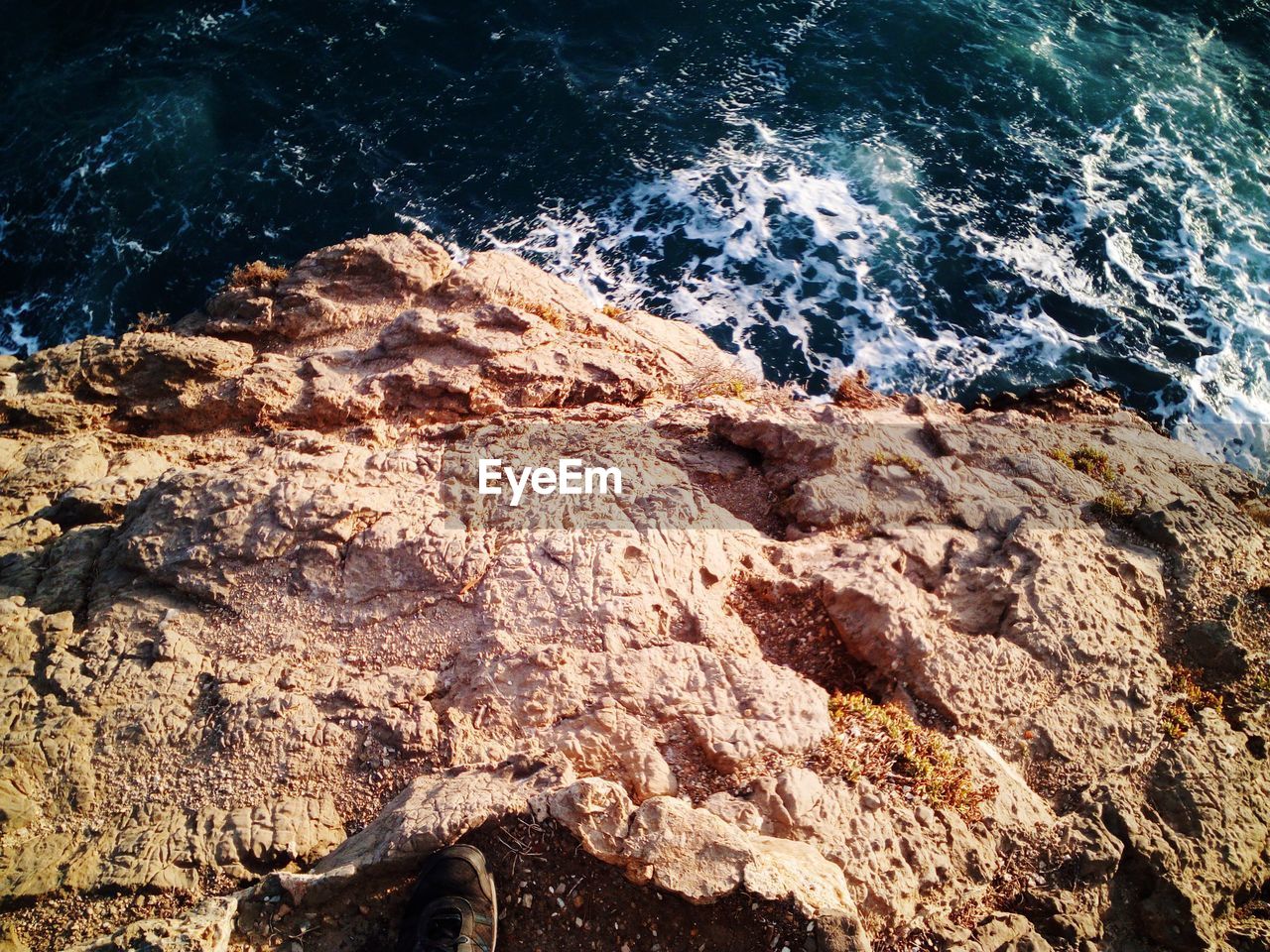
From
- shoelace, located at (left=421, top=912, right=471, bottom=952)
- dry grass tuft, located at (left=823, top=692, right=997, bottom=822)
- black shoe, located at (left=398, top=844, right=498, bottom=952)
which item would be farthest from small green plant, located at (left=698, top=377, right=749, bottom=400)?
shoelace, located at (left=421, top=912, right=471, bottom=952)

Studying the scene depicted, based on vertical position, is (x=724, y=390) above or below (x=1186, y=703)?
below

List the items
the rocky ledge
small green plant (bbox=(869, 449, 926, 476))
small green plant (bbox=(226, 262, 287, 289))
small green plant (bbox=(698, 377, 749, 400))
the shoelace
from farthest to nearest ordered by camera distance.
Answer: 1. small green plant (bbox=(226, 262, 287, 289))
2. small green plant (bbox=(698, 377, 749, 400))
3. small green plant (bbox=(869, 449, 926, 476))
4. the rocky ledge
5. the shoelace

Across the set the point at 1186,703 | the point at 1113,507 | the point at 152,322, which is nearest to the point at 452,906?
the point at 1186,703

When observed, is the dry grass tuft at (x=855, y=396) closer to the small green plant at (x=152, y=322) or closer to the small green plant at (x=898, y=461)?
the small green plant at (x=898, y=461)

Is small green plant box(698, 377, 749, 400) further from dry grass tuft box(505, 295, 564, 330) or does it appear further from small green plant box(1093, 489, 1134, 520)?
small green plant box(1093, 489, 1134, 520)

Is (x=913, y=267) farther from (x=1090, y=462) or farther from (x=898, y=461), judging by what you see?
(x=898, y=461)

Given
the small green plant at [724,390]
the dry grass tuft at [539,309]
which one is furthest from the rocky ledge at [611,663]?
the dry grass tuft at [539,309]
